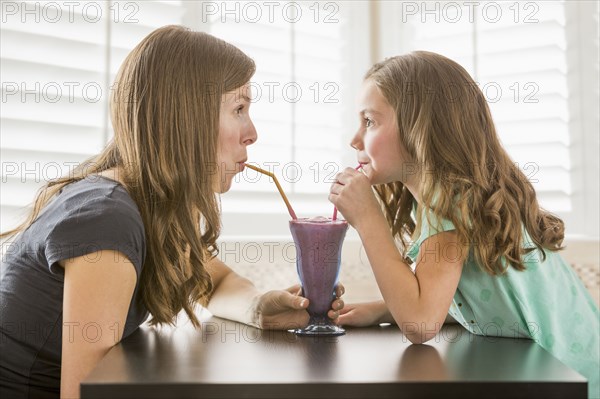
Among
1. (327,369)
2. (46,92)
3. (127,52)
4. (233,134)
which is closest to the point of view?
(327,369)

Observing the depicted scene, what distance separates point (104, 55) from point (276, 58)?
0.61 metres

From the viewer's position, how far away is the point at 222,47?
1.32 metres

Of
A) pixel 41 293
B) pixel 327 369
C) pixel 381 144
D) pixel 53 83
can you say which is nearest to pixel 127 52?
pixel 53 83

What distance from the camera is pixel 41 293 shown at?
1115mm

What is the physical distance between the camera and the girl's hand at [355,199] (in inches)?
48.3

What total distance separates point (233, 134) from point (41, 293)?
18.9 inches

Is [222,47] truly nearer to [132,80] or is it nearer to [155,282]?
[132,80]

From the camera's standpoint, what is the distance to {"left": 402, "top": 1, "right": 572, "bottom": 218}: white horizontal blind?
2189 millimetres

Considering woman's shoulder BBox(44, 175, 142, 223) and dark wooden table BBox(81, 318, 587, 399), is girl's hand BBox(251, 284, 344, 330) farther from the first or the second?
woman's shoulder BBox(44, 175, 142, 223)

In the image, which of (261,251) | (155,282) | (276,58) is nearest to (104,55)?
(276,58)

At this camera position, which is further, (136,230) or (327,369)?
(136,230)

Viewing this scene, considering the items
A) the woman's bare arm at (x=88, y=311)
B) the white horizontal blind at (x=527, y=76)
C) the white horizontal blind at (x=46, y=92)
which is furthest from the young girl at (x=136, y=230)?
the white horizontal blind at (x=527, y=76)

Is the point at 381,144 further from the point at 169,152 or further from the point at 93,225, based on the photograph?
the point at 93,225

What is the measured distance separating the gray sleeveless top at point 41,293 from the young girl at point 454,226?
417 mm
